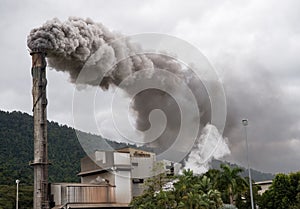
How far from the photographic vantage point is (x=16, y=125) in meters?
99.8

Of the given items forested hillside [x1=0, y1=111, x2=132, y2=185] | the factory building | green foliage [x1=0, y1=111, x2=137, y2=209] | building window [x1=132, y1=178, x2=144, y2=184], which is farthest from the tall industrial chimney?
forested hillside [x1=0, y1=111, x2=132, y2=185]

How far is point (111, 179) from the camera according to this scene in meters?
45.9

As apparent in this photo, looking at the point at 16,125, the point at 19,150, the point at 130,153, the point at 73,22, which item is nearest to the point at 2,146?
the point at 19,150

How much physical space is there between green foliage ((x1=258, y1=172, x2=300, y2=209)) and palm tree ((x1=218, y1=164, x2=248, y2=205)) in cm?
421

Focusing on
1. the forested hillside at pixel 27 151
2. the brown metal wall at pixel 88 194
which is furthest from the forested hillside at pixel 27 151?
the brown metal wall at pixel 88 194

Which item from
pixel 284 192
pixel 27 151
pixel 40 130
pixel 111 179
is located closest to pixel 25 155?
pixel 27 151

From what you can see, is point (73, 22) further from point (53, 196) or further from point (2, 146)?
point (2, 146)

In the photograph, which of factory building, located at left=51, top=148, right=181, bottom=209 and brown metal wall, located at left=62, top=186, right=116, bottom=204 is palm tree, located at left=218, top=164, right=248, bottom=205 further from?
brown metal wall, located at left=62, top=186, right=116, bottom=204

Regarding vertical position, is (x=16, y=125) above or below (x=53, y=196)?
above

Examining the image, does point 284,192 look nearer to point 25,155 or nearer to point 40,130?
point 40,130

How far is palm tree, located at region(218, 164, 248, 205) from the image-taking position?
4788 cm

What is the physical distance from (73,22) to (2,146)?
166ft

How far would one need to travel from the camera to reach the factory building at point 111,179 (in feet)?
137

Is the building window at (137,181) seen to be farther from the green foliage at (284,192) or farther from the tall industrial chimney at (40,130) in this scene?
the green foliage at (284,192)
